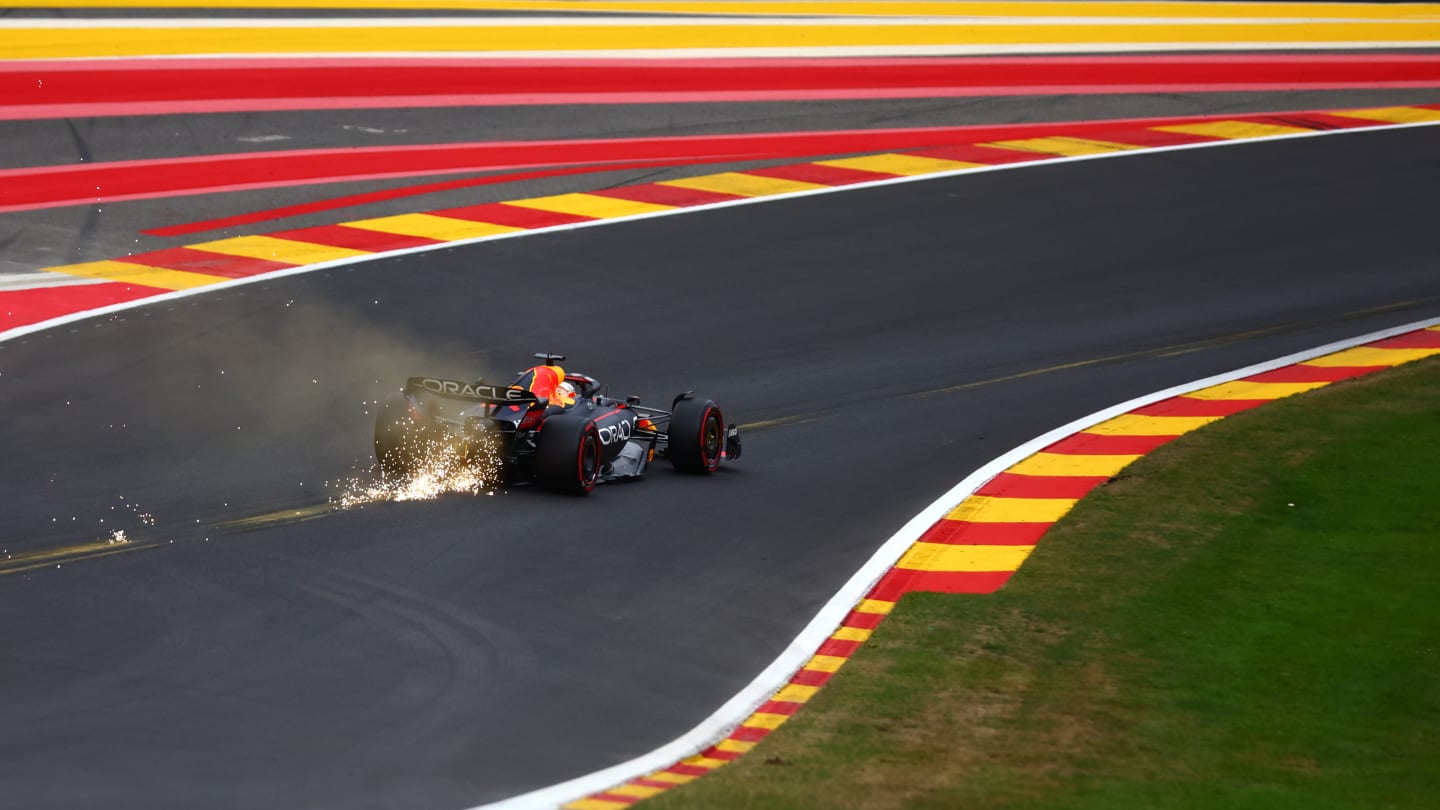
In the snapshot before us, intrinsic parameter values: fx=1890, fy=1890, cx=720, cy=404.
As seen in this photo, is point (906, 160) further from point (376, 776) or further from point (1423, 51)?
point (376, 776)

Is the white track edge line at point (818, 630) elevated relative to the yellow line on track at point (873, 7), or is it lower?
lower

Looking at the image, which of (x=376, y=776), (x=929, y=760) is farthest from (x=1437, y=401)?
(x=376, y=776)

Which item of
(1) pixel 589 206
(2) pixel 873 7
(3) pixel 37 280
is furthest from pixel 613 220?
(2) pixel 873 7

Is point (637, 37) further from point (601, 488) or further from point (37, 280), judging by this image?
point (601, 488)

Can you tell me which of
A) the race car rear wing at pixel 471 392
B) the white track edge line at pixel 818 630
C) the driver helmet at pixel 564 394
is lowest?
the white track edge line at pixel 818 630

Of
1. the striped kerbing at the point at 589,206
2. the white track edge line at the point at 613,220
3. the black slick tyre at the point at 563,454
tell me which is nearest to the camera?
the black slick tyre at the point at 563,454

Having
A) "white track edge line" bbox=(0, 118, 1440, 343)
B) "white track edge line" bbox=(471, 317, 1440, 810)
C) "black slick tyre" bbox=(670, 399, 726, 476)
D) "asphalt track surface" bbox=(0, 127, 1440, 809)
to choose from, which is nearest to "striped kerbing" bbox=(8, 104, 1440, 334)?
"white track edge line" bbox=(0, 118, 1440, 343)

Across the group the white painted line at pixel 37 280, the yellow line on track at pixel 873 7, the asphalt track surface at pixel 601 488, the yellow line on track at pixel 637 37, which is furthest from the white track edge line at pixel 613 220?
the yellow line on track at pixel 873 7

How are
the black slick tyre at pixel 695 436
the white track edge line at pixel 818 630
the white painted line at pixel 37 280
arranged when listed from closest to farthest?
the white track edge line at pixel 818 630 → the black slick tyre at pixel 695 436 → the white painted line at pixel 37 280

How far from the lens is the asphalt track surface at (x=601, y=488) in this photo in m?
9.32

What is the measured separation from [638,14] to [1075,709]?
25953 millimetres

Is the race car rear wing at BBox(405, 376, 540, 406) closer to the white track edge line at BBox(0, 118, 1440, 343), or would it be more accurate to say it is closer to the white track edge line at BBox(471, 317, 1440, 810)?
the white track edge line at BBox(471, 317, 1440, 810)

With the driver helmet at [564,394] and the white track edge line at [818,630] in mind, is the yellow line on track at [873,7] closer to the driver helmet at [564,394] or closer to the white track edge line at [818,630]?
the white track edge line at [818,630]

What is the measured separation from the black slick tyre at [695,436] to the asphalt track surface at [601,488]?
0.64 feet
